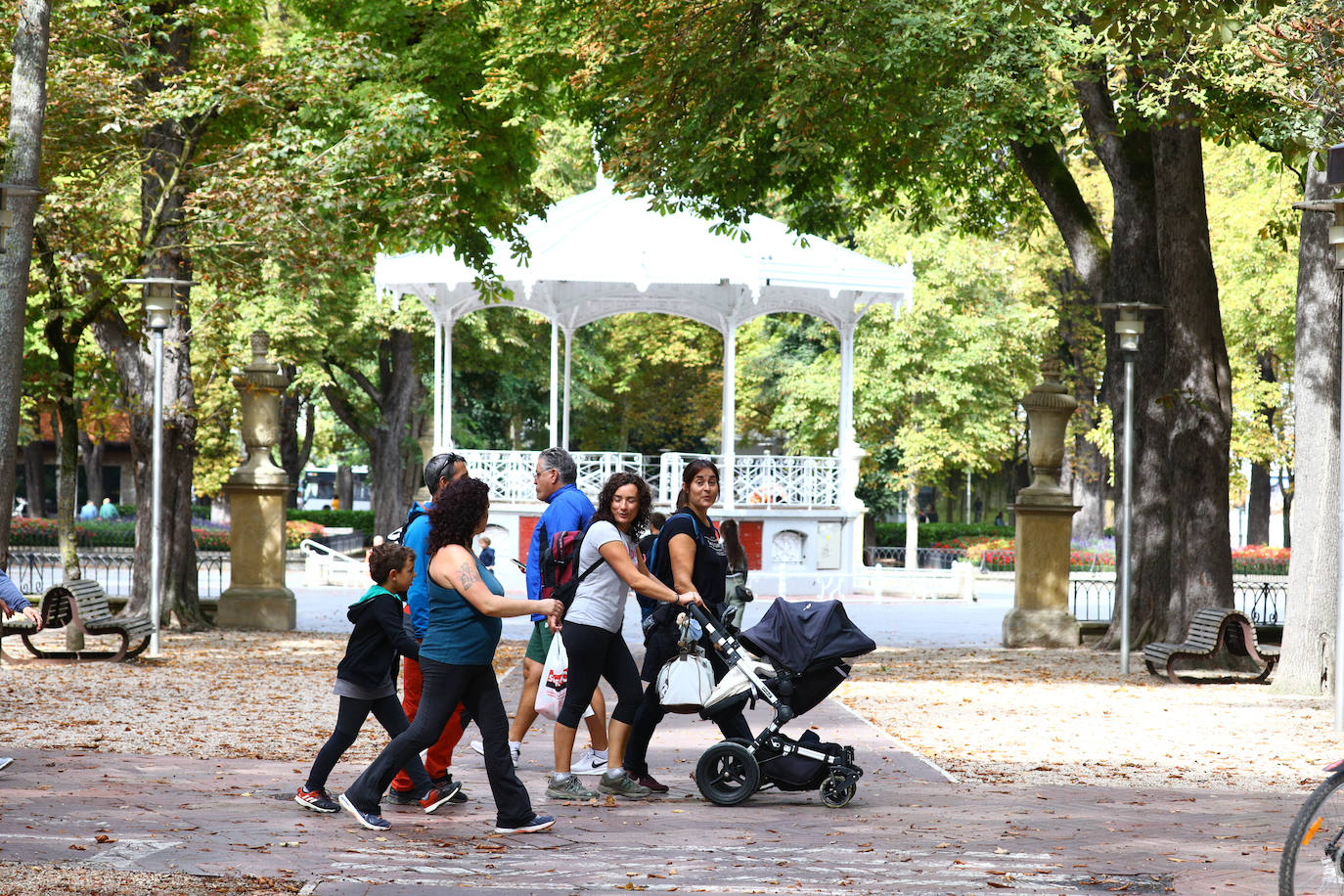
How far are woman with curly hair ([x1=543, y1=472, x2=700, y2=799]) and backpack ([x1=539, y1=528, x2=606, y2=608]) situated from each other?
0.45 feet

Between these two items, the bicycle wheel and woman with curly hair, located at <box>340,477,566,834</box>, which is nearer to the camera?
the bicycle wheel

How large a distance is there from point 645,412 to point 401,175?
30.9m

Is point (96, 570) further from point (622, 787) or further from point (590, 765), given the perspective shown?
point (622, 787)

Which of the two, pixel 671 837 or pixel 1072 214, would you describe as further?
pixel 1072 214

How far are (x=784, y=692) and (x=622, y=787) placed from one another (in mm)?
976

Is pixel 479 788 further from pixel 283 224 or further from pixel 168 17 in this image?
pixel 168 17

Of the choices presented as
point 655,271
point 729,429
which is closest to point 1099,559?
point 729,429

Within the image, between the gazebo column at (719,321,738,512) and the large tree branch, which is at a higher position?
the large tree branch

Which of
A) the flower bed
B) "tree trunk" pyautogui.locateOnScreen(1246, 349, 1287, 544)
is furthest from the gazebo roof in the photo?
"tree trunk" pyautogui.locateOnScreen(1246, 349, 1287, 544)

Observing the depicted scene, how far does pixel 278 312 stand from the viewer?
109 ft

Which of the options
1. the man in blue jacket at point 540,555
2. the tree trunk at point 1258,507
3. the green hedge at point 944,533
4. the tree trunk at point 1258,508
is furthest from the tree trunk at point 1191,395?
the tree trunk at point 1258,508

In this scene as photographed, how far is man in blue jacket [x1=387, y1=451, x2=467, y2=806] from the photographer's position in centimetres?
753

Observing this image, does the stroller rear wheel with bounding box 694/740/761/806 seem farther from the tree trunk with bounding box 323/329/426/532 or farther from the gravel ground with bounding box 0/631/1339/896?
the tree trunk with bounding box 323/329/426/532

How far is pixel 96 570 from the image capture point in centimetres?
3216
